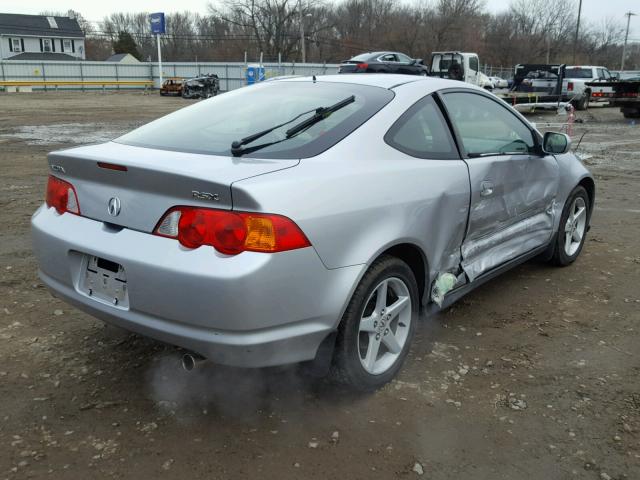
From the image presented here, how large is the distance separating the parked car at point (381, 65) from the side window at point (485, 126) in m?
19.0

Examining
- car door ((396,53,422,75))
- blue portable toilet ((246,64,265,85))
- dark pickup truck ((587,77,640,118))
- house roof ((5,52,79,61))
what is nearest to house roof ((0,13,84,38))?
house roof ((5,52,79,61))

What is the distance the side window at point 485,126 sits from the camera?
3.62 meters

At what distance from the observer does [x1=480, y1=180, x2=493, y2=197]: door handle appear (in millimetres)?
3510

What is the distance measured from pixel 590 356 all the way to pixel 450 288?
3.07 feet

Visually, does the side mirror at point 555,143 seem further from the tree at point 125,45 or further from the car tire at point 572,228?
the tree at point 125,45

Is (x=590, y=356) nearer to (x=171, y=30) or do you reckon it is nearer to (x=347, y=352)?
(x=347, y=352)

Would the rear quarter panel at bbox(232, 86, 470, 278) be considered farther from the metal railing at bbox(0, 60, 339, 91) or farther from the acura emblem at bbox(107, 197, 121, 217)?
the metal railing at bbox(0, 60, 339, 91)

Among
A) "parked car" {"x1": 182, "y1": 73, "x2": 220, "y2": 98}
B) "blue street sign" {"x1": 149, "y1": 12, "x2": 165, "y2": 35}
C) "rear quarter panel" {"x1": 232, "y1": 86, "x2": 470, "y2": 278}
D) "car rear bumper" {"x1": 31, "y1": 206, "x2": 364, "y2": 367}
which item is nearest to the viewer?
"car rear bumper" {"x1": 31, "y1": 206, "x2": 364, "y2": 367}

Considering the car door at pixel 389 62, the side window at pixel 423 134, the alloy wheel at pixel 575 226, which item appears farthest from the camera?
the car door at pixel 389 62

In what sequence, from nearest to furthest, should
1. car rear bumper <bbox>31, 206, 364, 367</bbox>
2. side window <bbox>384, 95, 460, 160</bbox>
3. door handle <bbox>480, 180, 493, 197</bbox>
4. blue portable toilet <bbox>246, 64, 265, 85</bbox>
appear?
1. car rear bumper <bbox>31, 206, 364, 367</bbox>
2. side window <bbox>384, 95, 460, 160</bbox>
3. door handle <bbox>480, 180, 493, 197</bbox>
4. blue portable toilet <bbox>246, 64, 265, 85</bbox>

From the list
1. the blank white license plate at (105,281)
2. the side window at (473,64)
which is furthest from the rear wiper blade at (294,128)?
the side window at (473,64)

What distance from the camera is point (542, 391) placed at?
10.0 ft

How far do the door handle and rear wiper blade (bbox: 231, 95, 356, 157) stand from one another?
3.17 feet

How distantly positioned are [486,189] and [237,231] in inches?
72.4
